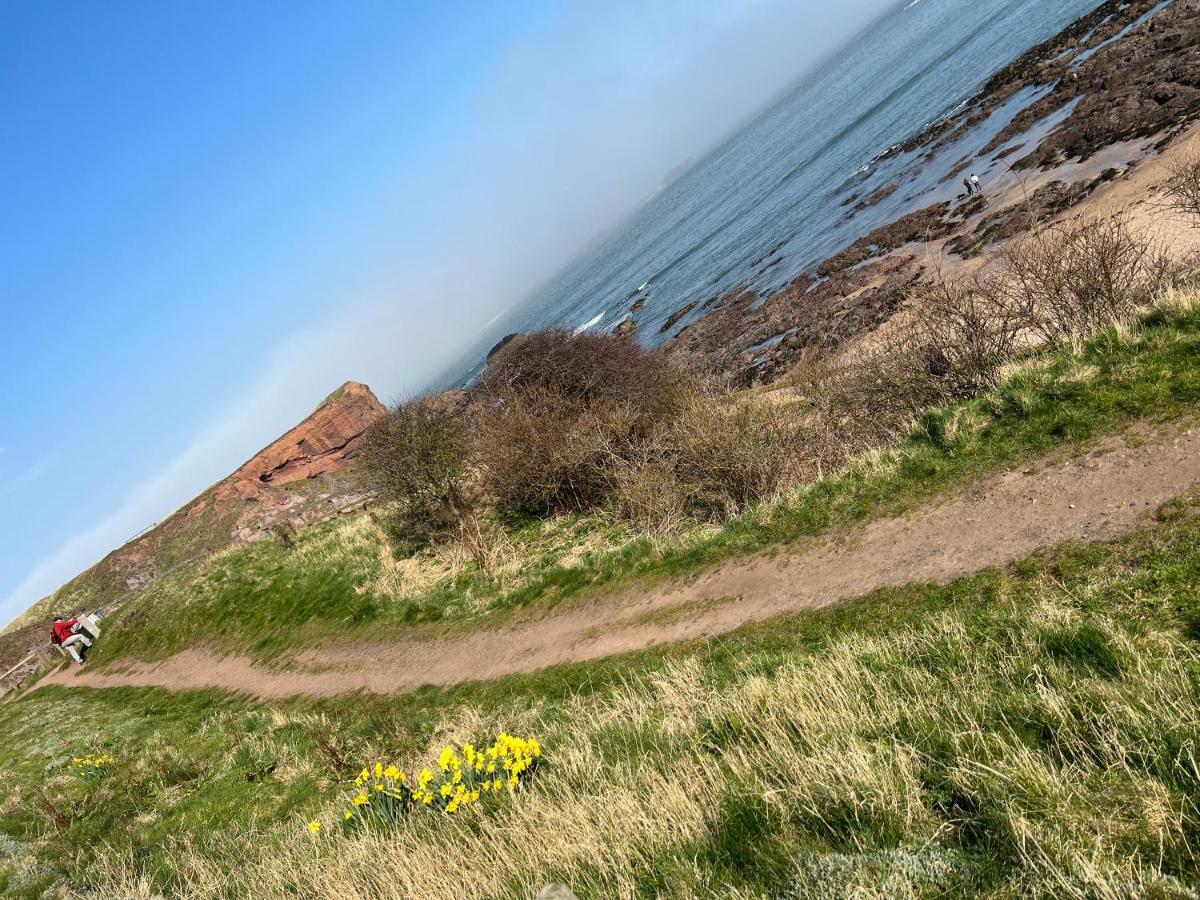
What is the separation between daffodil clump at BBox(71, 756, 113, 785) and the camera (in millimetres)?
13789

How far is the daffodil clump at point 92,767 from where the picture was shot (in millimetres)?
13789

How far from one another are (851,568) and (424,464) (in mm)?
16316

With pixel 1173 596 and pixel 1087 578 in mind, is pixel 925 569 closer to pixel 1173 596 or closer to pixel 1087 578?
pixel 1087 578

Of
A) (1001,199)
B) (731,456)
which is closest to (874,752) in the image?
(731,456)

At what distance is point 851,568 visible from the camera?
10164mm

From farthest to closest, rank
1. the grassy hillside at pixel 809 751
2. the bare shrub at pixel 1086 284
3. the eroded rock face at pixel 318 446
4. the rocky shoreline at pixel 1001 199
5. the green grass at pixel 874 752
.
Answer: the eroded rock face at pixel 318 446 < the rocky shoreline at pixel 1001 199 < the bare shrub at pixel 1086 284 < the grassy hillside at pixel 809 751 < the green grass at pixel 874 752

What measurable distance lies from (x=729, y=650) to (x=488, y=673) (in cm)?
586

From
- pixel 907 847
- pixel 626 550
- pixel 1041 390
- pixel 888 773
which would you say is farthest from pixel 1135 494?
pixel 626 550

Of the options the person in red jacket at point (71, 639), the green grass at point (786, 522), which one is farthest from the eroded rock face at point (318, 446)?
the green grass at point (786, 522)

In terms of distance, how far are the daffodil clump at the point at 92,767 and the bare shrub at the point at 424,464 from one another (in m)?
10.9

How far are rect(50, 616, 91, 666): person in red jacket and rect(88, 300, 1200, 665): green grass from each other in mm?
9322

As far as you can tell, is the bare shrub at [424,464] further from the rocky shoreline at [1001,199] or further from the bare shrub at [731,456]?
the rocky shoreline at [1001,199]

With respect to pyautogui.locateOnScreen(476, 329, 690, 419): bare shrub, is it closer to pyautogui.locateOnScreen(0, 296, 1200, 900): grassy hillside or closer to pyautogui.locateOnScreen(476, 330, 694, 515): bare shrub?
pyautogui.locateOnScreen(476, 330, 694, 515): bare shrub

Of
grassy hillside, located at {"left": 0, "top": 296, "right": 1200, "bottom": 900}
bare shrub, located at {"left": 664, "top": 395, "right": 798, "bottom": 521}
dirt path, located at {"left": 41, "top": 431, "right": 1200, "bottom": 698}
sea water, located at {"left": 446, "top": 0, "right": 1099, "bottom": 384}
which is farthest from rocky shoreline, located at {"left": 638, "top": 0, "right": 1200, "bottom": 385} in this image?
dirt path, located at {"left": 41, "top": 431, "right": 1200, "bottom": 698}
